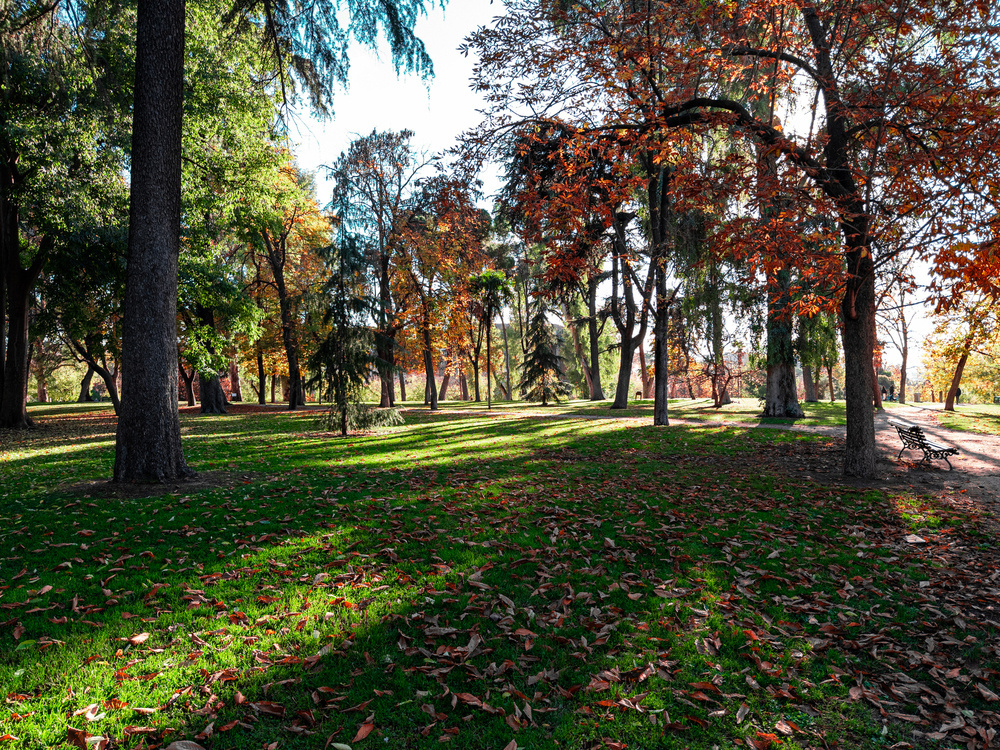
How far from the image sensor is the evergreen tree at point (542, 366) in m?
30.8

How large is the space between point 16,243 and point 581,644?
20328 millimetres

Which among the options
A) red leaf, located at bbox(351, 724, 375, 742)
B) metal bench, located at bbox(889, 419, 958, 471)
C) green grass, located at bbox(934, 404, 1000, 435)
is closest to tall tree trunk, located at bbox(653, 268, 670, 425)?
metal bench, located at bbox(889, 419, 958, 471)

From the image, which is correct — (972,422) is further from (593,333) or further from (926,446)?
(593,333)

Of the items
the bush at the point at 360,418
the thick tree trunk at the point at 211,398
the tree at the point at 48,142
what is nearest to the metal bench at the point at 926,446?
the bush at the point at 360,418

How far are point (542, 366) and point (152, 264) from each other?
983 inches

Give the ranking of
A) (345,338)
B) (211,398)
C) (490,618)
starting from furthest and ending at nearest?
(211,398) < (345,338) < (490,618)

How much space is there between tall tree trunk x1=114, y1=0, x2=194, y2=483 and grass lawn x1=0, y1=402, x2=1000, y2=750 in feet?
2.62

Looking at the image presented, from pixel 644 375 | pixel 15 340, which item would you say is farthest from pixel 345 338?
pixel 644 375

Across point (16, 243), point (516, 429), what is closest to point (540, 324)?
point (516, 429)

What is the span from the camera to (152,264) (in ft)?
23.1

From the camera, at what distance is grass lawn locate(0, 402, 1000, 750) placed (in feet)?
9.43

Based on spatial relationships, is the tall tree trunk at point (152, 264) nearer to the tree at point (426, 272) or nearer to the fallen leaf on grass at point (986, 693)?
the fallen leaf on grass at point (986, 693)

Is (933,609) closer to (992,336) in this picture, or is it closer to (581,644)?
(581,644)

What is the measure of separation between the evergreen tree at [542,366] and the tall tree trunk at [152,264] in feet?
79.5
